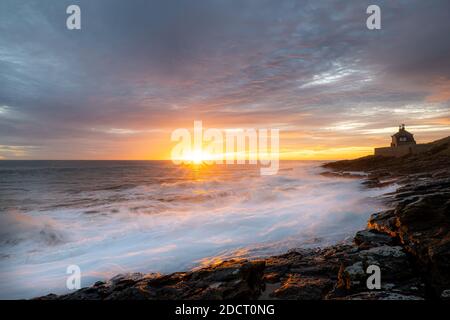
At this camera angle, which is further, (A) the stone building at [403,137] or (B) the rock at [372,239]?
(A) the stone building at [403,137]

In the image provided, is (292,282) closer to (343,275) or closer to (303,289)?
(303,289)

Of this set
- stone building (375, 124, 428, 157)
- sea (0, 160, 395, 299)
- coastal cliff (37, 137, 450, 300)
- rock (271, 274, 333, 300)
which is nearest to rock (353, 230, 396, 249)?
coastal cliff (37, 137, 450, 300)

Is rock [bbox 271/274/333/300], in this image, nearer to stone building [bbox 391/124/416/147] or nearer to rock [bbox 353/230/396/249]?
rock [bbox 353/230/396/249]

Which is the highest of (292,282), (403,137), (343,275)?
(403,137)

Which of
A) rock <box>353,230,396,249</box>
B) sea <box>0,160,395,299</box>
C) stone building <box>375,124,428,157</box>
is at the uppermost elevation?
stone building <box>375,124,428,157</box>

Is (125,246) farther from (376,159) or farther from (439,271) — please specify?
(376,159)

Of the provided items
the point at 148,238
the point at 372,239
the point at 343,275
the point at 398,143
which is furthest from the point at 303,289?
the point at 398,143

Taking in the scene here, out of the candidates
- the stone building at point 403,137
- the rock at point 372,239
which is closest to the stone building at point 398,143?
the stone building at point 403,137

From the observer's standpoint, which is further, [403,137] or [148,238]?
[403,137]

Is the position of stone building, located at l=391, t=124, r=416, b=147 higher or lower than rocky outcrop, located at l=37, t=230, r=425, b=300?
higher

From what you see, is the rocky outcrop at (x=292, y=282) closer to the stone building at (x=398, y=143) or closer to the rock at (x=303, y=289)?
the rock at (x=303, y=289)

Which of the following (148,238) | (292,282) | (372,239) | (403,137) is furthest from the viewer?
(403,137)
